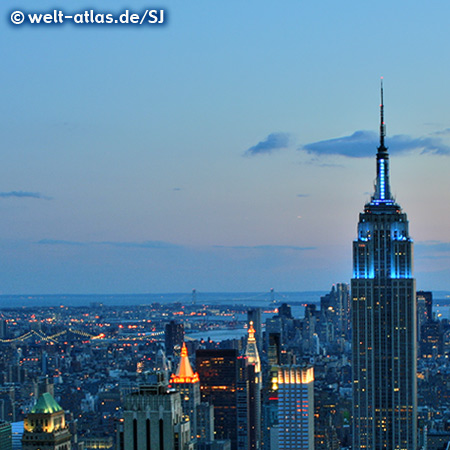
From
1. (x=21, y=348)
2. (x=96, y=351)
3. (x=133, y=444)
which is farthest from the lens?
(x=96, y=351)

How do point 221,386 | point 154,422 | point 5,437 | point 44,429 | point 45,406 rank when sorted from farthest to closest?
1. point 221,386
2. point 5,437
3. point 45,406
4. point 44,429
5. point 154,422

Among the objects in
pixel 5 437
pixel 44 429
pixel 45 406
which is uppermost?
pixel 45 406

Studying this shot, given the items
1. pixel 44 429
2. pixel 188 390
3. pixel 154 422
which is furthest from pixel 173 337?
pixel 154 422

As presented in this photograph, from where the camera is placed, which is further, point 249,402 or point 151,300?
point 151,300

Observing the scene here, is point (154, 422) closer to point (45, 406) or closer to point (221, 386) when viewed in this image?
point (45, 406)

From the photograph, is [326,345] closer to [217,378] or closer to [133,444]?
[217,378]

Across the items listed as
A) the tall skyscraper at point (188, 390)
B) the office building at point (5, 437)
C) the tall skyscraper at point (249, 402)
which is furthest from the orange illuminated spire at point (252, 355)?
the office building at point (5, 437)

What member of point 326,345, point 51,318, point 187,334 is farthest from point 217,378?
point 51,318

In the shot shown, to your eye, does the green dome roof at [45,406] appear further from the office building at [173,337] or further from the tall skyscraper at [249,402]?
the office building at [173,337]

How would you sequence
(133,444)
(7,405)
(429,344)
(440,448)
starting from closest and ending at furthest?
(133,444), (440,448), (7,405), (429,344)
